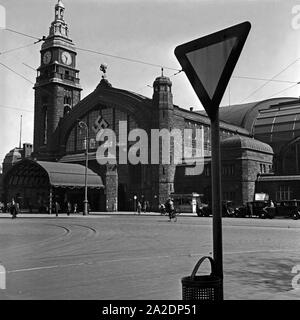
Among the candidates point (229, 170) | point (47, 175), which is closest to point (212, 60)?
point (47, 175)

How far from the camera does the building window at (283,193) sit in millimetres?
49969

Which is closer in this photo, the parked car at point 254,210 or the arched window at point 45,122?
the parked car at point 254,210

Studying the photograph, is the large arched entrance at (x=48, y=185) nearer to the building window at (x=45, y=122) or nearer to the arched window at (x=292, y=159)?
the building window at (x=45, y=122)

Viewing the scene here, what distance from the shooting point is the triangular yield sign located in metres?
3.39

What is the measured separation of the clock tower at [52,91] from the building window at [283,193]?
35.0 metres

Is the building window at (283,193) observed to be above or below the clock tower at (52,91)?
below

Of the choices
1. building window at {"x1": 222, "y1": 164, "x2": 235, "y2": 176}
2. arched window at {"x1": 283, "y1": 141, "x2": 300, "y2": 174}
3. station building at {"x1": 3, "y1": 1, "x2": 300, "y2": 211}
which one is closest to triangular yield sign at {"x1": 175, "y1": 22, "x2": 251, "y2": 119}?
station building at {"x1": 3, "y1": 1, "x2": 300, "y2": 211}

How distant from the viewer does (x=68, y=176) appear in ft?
178

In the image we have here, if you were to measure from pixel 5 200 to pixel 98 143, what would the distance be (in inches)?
610

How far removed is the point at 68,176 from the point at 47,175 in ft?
9.83

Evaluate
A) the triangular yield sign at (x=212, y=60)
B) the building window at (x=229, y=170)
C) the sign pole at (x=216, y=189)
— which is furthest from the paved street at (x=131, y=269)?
the building window at (x=229, y=170)

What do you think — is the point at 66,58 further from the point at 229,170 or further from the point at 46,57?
the point at 229,170
